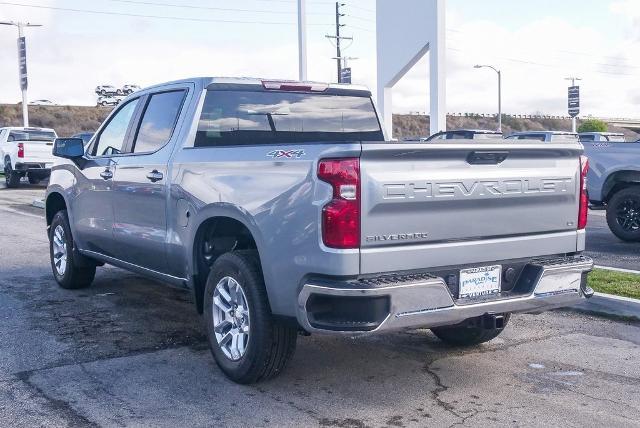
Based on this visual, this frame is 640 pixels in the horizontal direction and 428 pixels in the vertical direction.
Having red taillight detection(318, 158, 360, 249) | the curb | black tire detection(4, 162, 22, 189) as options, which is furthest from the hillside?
red taillight detection(318, 158, 360, 249)

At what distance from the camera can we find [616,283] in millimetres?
8070

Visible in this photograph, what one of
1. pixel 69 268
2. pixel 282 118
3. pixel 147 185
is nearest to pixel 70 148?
pixel 69 268

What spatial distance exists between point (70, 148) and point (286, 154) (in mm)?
3456

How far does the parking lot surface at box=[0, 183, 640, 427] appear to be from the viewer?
4.66m

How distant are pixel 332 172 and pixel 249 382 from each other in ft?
5.20

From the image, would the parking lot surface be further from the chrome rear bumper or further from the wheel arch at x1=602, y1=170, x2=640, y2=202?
the wheel arch at x1=602, y1=170, x2=640, y2=202

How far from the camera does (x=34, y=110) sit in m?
87.8

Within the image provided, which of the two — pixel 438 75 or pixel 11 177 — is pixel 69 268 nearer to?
pixel 438 75

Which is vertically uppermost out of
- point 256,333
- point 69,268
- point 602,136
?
point 602,136

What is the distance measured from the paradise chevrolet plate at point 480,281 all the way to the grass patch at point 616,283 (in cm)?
314

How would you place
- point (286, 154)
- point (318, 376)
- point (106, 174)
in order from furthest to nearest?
point (106, 174), point (318, 376), point (286, 154)

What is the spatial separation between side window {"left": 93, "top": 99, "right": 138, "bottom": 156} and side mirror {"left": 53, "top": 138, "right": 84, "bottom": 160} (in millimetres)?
143

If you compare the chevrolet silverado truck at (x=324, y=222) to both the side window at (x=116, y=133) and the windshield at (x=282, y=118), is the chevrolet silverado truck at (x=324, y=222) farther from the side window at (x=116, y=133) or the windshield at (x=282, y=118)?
the side window at (x=116, y=133)

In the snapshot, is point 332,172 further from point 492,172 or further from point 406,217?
point 492,172
